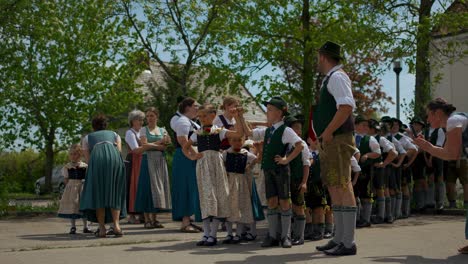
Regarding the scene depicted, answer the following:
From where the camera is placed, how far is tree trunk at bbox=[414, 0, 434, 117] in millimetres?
16172

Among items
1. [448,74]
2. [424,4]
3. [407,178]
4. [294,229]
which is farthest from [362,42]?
[448,74]

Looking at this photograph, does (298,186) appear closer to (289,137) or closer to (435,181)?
(289,137)

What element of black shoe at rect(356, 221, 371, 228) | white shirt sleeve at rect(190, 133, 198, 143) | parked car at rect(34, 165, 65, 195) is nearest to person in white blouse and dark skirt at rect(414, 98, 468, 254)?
white shirt sleeve at rect(190, 133, 198, 143)

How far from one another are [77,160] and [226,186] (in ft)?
12.0

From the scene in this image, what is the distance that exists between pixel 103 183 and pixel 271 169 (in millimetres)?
2932

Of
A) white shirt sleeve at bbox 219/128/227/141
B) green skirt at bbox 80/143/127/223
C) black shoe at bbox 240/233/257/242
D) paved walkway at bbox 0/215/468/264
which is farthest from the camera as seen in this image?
green skirt at bbox 80/143/127/223

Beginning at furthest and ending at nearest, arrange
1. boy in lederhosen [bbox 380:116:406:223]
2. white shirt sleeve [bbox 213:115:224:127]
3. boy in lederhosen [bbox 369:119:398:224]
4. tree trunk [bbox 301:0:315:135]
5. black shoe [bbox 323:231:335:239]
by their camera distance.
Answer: tree trunk [bbox 301:0:315:135] → boy in lederhosen [bbox 380:116:406:223] → boy in lederhosen [bbox 369:119:398:224] → white shirt sleeve [bbox 213:115:224:127] → black shoe [bbox 323:231:335:239]

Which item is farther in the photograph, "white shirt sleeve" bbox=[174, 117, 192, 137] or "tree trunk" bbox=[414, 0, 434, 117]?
"tree trunk" bbox=[414, 0, 434, 117]

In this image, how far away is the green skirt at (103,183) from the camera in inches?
393

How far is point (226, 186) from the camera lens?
880 centimetres

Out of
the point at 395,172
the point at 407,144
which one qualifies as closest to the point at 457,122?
the point at 395,172

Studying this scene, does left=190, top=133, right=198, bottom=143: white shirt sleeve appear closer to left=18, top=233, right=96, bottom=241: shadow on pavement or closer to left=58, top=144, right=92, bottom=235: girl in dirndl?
left=18, top=233, right=96, bottom=241: shadow on pavement

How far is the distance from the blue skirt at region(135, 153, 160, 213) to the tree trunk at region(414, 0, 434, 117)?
7.22 m

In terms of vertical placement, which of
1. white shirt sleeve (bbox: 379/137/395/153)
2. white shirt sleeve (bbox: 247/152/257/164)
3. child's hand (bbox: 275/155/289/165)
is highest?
white shirt sleeve (bbox: 379/137/395/153)
